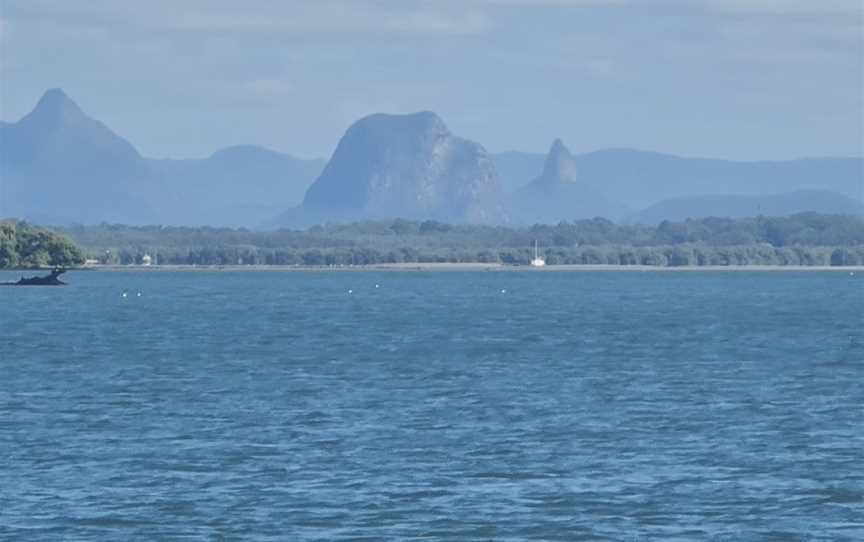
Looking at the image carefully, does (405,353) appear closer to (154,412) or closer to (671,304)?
(154,412)

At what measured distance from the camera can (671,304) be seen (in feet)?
566

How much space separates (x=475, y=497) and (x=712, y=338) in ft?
218

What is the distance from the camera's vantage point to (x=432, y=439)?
50250 millimetres

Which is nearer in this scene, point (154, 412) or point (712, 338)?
point (154, 412)

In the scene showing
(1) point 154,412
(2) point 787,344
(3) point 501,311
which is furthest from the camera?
(3) point 501,311

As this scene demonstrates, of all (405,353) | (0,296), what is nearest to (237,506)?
(405,353)

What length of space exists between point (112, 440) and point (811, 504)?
735 inches

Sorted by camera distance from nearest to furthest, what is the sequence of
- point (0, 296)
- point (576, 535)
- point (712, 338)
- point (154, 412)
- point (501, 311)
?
point (576, 535) < point (154, 412) < point (712, 338) < point (501, 311) < point (0, 296)

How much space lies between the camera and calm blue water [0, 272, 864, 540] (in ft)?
125

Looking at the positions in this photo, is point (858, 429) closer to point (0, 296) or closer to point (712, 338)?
point (712, 338)

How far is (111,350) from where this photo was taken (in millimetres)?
93188

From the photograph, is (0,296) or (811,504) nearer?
(811,504)

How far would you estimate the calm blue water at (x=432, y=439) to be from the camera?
3806 cm

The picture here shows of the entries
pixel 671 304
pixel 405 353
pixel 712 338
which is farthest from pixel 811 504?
pixel 671 304
